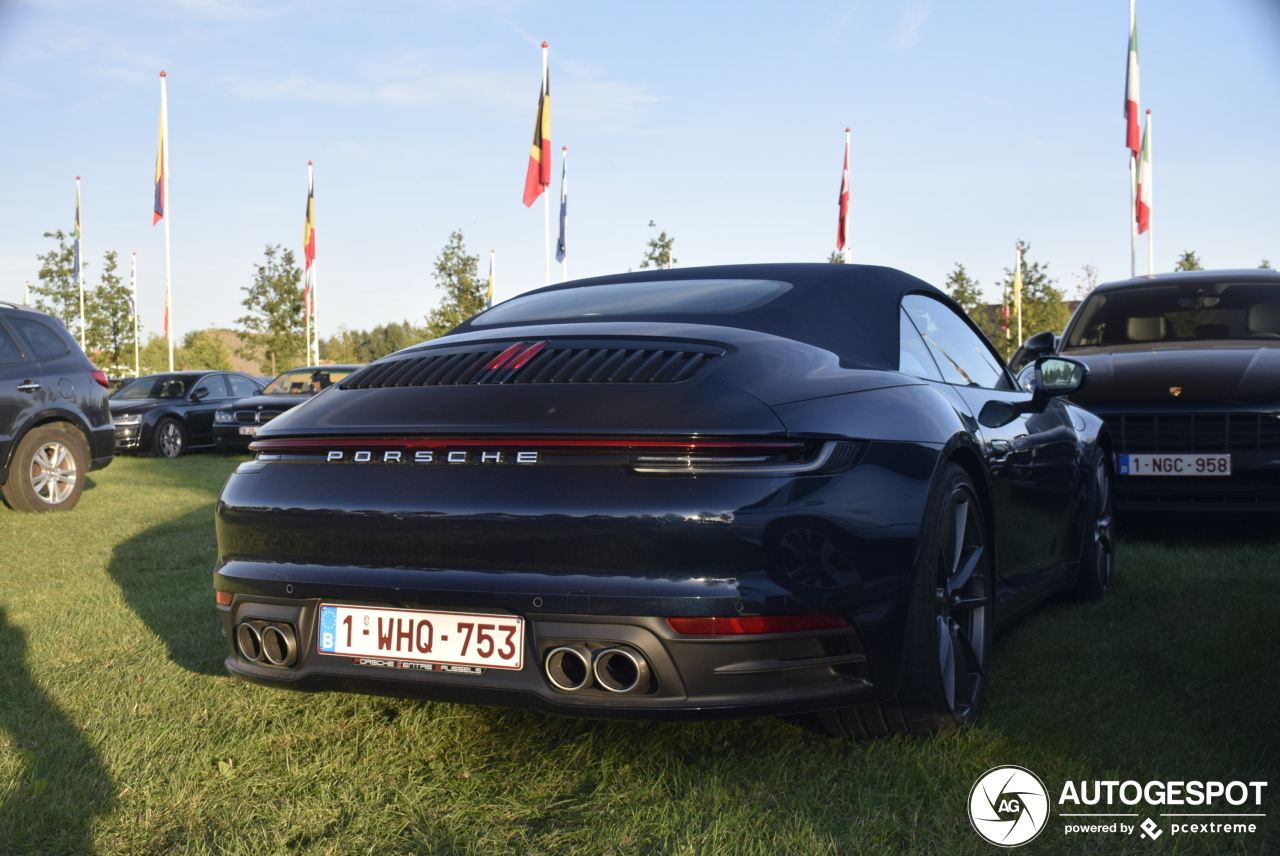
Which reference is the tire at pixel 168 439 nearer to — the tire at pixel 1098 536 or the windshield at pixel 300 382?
the windshield at pixel 300 382

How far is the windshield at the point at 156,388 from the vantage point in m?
18.3

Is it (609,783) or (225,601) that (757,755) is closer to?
(609,783)

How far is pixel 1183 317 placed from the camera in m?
7.48

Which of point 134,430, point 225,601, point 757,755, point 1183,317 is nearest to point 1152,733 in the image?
point 757,755

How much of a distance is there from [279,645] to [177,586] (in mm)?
3105

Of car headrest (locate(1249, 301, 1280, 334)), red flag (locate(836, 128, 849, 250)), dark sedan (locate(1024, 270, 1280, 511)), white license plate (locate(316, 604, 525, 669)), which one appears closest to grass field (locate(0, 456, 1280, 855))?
white license plate (locate(316, 604, 525, 669))

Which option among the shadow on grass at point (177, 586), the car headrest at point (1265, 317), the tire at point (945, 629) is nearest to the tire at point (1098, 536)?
the tire at point (945, 629)

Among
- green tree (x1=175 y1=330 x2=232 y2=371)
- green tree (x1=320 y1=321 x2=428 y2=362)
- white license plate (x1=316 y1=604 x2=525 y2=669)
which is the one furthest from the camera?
green tree (x1=320 y1=321 x2=428 y2=362)

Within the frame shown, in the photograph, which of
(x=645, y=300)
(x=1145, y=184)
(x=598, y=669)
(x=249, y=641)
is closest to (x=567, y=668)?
(x=598, y=669)

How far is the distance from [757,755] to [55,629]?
10.4 ft

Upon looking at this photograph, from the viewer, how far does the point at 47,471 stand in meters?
9.26

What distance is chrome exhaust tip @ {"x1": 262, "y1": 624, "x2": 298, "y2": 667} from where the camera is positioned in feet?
9.12

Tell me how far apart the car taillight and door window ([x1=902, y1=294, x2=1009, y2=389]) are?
142 cm

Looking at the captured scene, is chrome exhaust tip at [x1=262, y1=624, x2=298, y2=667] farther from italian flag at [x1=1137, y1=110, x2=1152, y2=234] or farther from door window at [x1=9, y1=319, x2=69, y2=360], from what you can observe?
italian flag at [x1=1137, y1=110, x2=1152, y2=234]
